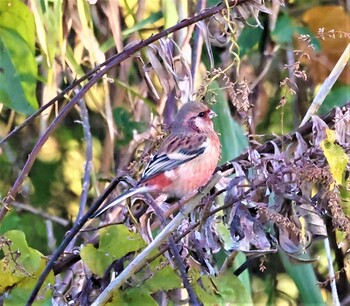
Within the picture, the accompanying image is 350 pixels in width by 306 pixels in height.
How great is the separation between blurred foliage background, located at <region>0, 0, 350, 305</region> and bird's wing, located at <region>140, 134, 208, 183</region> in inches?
4.5

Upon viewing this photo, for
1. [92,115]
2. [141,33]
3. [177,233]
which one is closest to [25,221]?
[92,115]

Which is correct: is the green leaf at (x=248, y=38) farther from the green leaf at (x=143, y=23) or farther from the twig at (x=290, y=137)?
the twig at (x=290, y=137)

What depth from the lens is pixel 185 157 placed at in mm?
1649

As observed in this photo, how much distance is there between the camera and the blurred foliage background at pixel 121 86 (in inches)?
69.8

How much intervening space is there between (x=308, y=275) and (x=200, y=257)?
1.85ft

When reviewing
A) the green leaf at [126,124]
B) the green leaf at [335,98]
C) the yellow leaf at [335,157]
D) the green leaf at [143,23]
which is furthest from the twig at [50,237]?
the yellow leaf at [335,157]

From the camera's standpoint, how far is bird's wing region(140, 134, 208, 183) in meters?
1.49

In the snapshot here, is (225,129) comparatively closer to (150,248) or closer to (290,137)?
(290,137)

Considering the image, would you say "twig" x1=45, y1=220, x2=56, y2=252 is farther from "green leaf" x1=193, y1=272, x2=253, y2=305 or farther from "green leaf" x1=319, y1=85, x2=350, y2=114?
"green leaf" x1=193, y1=272, x2=253, y2=305

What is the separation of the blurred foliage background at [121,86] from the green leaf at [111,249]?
472 millimetres

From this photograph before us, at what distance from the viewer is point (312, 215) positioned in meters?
1.31

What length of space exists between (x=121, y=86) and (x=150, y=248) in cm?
110

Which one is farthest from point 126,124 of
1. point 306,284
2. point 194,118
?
point 306,284

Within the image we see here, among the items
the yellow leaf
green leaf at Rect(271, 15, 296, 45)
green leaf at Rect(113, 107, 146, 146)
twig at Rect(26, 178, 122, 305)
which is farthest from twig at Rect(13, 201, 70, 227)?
the yellow leaf
